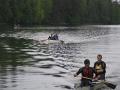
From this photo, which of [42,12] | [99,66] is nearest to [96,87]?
[99,66]

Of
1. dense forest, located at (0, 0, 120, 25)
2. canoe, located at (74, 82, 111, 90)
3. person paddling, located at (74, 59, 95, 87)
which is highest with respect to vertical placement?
dense forest, located at (0, 0, 120, 25)

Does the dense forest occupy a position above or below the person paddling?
above

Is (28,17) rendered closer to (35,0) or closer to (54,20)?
(35,0)

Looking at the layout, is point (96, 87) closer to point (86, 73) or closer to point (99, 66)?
point (86, 73)

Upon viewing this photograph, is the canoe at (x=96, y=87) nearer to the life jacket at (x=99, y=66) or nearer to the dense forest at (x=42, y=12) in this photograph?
the life jacket at (x=99, y=66)

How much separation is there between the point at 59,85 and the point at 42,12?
449ft

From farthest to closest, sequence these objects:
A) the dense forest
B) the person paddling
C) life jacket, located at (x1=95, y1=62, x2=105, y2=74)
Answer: the dense forest, life jacket, located at (x1=95, y1=62, x2=105, y2=74), the person paddling

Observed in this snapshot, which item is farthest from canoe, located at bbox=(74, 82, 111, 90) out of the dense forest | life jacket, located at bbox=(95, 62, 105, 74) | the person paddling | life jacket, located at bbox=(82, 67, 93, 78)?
the dense forest

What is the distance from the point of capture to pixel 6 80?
30453 millimetres

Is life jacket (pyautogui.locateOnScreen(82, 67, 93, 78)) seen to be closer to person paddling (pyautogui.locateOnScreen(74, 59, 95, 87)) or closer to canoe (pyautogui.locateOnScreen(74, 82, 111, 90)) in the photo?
person paddling (pyautogui.locateOnScreen(74, 59, 95, 87))

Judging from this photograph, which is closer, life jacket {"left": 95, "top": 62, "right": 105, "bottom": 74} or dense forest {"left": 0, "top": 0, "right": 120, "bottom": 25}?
life jacket {"left": 95, "top": 62, "right": 105, "bottom": 74}

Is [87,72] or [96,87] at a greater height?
[87,72]

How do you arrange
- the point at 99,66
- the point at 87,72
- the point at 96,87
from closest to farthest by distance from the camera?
1. the point at 87,72
2. the point at 96,87
3. the point at 99,66

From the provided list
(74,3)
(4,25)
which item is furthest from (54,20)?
(4,25)
